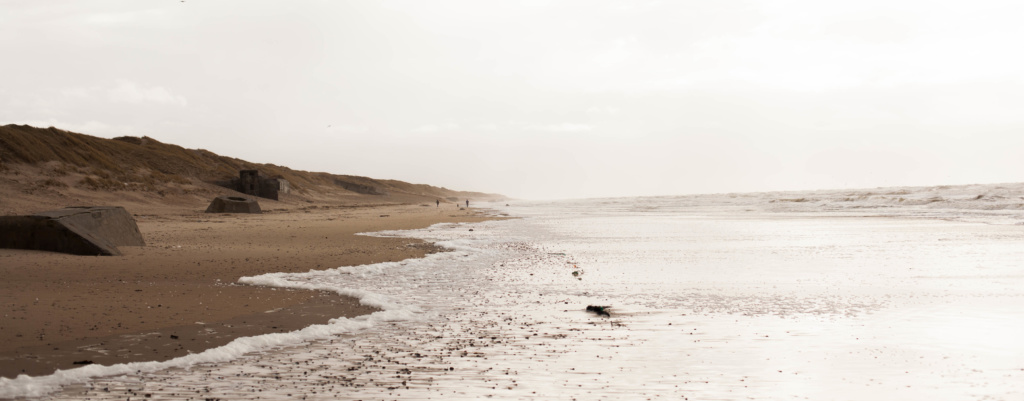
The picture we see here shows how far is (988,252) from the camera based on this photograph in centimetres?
1171

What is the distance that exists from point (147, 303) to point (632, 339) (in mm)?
4835

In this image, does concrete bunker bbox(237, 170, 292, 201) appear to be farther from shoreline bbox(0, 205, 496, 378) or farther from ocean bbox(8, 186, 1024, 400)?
ocean bbox(8, 186, 1024, 400)

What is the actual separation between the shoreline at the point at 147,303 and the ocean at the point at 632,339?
1.31 feet

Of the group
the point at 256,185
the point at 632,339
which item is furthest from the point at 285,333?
the point at 256,185

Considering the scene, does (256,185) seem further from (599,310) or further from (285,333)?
(599,310)

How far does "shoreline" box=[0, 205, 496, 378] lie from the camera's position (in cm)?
500

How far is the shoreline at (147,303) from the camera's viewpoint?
5004 mm

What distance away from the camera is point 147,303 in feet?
22.2

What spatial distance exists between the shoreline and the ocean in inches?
15.7

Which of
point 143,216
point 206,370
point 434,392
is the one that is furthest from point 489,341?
point 143,216

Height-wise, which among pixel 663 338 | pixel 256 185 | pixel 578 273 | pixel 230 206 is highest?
pixel 256 185

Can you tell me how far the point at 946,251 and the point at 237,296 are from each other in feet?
38.7

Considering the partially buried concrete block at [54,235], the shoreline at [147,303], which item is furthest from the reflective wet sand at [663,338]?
the partially buried concrete block at [54,235]

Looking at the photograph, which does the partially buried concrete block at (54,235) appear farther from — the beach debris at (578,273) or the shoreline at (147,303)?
the beach debris at (578,273)
